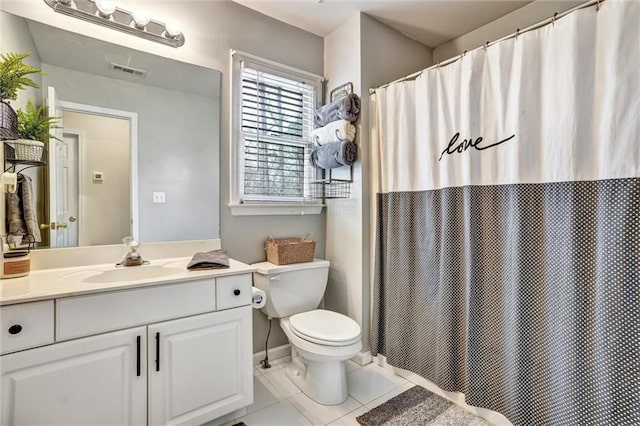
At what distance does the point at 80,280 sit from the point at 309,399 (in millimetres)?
1341

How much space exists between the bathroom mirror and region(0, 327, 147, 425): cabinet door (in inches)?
23.9

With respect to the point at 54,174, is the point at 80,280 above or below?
below

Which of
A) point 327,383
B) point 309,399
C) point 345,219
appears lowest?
point 309,399

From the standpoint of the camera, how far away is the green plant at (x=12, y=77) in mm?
1255

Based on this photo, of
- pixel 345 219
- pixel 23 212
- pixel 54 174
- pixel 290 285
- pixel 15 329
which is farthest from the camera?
pixel 345 219

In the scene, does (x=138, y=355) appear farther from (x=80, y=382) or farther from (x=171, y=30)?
(x=171, y=30)

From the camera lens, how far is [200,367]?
4.72 ft

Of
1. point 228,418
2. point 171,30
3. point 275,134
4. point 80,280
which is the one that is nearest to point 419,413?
point 228,418

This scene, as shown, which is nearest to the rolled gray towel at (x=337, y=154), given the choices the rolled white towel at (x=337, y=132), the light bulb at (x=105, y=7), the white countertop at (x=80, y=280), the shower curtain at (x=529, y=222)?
the rolled white towel at (x=337, y=132)

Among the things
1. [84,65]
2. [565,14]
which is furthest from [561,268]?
[84,65]

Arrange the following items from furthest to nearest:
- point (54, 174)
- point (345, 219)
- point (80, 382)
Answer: point (345, 219)
point (54, 174)
point (80, 382)

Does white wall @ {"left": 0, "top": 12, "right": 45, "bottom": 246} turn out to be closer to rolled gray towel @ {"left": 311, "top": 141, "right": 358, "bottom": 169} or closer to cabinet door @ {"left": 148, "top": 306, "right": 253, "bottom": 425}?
cabinet door @ {"left": 148, "top": 306, "right": 253, "bottom": 425}

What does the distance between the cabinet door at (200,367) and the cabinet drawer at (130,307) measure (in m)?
0.05

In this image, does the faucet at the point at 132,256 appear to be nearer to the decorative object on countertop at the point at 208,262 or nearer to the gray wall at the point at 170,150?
the gray wall at the point at 170,150
